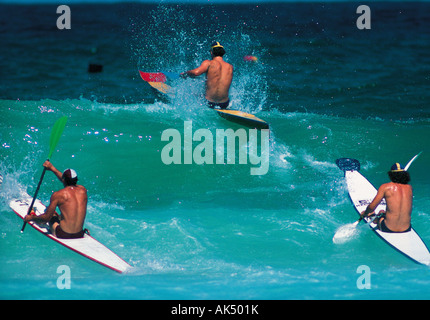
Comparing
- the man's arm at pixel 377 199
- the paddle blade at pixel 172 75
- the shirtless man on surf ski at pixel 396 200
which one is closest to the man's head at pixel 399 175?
the shirtless man on surf ski at pixel 396 200

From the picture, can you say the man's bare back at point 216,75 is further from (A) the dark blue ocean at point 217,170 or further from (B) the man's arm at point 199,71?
(A) the dark blue ocean at point 217,170

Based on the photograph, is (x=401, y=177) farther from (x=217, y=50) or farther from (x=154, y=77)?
(x=154, y=77)

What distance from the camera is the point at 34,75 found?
17.0 metres

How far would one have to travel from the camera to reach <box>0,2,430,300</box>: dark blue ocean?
623 centimetres

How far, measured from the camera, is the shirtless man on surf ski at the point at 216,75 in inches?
377

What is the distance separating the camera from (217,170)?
923cm

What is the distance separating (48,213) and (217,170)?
3420 mm

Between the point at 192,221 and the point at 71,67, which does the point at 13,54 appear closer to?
the point at 71,67

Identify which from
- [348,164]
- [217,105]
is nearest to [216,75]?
[217,105]

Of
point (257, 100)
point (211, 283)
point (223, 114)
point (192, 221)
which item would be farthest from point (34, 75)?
point (211, 283)

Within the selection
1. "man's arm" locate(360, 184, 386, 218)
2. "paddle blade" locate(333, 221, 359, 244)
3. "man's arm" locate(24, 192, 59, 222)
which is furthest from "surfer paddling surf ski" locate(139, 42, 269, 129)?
"man's arm" locate(24, 192, 59, 222)

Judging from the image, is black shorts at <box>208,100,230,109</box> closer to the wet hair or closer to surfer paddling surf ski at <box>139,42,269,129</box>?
surfer paddling surf ski at <box>139,42,269,129</box>

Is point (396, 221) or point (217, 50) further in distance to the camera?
point (217, 50)

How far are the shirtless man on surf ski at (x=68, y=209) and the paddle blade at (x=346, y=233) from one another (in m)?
3.19
